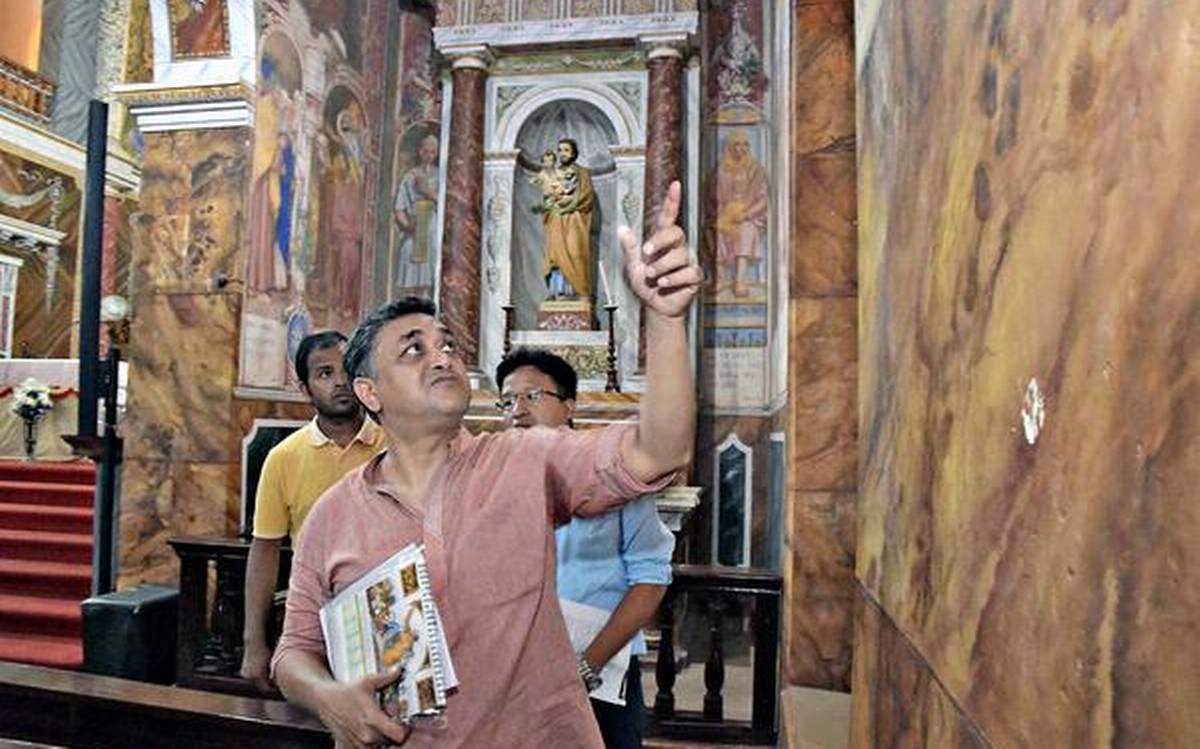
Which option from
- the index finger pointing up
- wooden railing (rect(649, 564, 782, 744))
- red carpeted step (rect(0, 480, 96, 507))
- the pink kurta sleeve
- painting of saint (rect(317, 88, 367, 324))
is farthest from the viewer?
painting of saint (rect(317, 88, 367, 324))

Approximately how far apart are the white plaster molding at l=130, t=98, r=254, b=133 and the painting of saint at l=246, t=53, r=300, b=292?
0.59ft

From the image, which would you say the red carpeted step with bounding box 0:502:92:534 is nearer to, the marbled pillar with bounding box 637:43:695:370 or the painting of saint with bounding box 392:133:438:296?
the painting of saint with bounding box 392:133:438:296

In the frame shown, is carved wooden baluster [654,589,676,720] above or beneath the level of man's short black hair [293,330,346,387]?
beneath

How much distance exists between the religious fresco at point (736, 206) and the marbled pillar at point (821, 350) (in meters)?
5.16

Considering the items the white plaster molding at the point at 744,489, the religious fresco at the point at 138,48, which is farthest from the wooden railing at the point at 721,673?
the religious fresco at the point at 138,48

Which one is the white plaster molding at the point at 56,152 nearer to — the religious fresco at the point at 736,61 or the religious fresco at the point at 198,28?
the religious fresco at the point at 198,28

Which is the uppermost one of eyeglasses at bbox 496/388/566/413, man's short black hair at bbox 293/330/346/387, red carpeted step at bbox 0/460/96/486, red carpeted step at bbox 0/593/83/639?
man's short black hair at bbox 293/330/346/387

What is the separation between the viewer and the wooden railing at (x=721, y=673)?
3.79 m

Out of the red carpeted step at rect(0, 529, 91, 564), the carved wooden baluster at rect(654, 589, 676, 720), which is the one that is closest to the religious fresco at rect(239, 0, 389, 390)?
the red carpeted step at rect(0, 529, 91, 564)

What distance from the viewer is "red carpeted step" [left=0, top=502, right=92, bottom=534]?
7.13 meters

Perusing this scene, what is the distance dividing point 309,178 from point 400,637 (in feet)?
23.2

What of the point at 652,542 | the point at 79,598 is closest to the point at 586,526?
the point at 652,542

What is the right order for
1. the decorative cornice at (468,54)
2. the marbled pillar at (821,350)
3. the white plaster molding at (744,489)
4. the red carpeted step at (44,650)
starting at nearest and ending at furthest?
1. the marbled pillar at (821,350)
2. the red carpeted step at (44,650)
3. the white plaster molding at (744,489)
4. the decorative cornice at (468,54)

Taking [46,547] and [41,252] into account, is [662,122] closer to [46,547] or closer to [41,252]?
[46,547]
